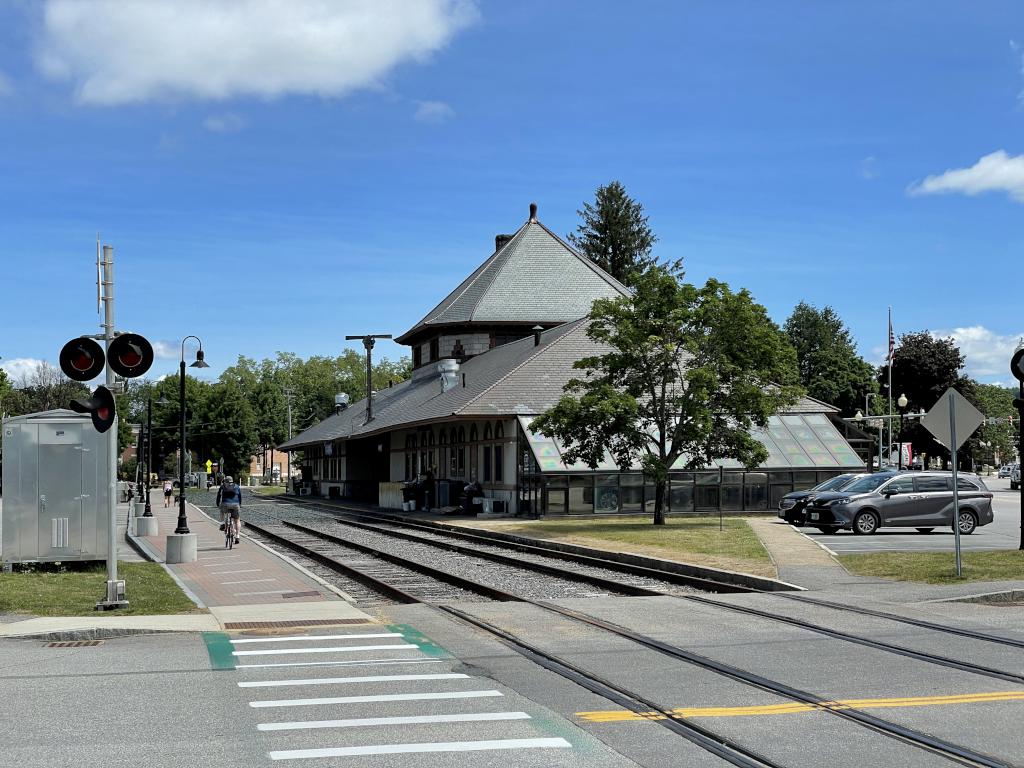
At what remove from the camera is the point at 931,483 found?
102ft

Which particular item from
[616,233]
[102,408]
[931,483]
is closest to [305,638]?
[102,408]

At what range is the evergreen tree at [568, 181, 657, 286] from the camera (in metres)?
106

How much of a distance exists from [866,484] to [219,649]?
23.5 m

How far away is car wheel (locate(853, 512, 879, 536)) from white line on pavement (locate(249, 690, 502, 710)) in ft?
74.9

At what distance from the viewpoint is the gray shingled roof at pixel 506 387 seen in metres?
43.9

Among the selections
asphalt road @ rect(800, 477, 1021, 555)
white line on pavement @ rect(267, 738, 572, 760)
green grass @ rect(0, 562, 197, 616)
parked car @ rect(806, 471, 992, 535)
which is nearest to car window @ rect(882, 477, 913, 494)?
parked car @ rect(806, 471, 992, 535)

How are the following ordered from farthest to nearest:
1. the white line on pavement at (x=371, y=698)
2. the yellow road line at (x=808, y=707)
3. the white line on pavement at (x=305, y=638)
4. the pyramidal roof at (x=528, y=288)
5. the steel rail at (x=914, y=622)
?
the pyramidal roof at (x=528, y=288) → the white line on pavement at (x=305, y=638) → the steel rail at (x=914, y=622) → the white line on pavement at (x=371, y=698) → the yellow road line at (x=808, y=707)

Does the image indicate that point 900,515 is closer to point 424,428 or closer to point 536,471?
point 536,471

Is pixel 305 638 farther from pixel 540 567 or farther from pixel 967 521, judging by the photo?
pixel 967 521

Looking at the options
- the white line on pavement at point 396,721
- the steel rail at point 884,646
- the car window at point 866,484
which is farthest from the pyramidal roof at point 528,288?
the white line on pavement at point 396,721

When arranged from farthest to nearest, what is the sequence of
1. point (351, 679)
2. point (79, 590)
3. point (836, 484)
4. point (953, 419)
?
point (836, 484) < point (953, 419) < point (79, 590) < point (351, 679)

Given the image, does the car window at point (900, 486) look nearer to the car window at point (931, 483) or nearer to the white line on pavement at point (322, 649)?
the car window at point (931, 483)

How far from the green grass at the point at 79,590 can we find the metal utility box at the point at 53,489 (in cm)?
50

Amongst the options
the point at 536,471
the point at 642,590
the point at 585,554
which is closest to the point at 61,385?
the point at 536,471
